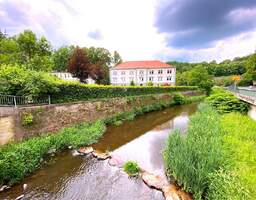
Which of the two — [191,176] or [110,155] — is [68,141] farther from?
[191,176]

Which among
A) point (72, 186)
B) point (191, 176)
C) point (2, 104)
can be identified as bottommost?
point (72, 186)

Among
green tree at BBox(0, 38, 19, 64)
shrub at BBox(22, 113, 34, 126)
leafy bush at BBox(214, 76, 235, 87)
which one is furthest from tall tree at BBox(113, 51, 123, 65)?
shrub at BBox(22, 113, 34, 126)

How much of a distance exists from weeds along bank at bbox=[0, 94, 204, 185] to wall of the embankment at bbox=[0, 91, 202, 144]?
562 mm

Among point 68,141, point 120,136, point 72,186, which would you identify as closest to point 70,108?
point 68,141

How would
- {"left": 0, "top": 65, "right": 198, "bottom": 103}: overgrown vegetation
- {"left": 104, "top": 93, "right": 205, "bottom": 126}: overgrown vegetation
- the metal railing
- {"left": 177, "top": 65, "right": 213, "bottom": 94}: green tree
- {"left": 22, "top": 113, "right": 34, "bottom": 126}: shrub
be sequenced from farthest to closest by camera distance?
{"left": 177, "top": 65, "right": 213, "bottom": 94}: green tree < {"left": 104, "top": 93, "right": 205, "bottom": 126}: overgrown vegetation < {"left": 0, "top": 65, "right": 198, "bottom": 103}: overgrown vegetation < {"left": 22, "top": 113, "right": 34, "bottom": 126}: shrub < the metal railing

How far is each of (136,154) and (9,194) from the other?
6074 millimetres

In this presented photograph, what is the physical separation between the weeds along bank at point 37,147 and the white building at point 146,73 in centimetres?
3442

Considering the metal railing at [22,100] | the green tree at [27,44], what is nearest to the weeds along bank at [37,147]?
the metal railing at [22,100]

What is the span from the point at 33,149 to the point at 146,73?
142 ft

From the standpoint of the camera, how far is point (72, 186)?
7297 mm

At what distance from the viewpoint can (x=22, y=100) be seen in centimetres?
1077

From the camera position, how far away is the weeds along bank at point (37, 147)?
729cm

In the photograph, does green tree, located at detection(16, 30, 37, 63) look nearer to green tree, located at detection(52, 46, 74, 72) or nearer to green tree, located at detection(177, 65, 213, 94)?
green tree, located at detection(52, 46, 74, 72)

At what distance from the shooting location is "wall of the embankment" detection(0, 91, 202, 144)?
9.45 meters
